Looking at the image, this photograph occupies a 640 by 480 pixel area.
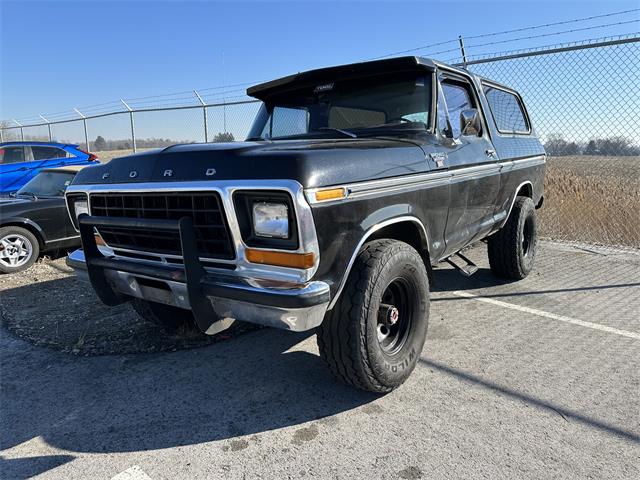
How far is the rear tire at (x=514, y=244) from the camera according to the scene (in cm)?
495

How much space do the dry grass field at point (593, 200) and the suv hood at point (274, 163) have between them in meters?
5.63

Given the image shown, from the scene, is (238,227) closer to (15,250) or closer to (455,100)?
(455,100)

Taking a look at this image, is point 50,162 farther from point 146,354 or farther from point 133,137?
point 146,354

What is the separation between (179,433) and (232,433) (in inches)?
11.5

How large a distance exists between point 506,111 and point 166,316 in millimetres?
4161

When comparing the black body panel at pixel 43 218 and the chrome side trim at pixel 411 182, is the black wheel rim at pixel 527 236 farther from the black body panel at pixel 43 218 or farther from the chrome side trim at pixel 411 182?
the black body panel at pixel 43 218

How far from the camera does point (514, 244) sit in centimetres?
496

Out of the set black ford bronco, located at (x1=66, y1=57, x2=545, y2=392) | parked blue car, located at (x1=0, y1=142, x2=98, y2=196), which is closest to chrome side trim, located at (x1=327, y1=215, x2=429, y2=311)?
black ford bronco, located at (x1=66, y1=57, x2=545, y2=392)

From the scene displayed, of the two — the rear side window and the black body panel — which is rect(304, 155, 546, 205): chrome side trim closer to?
the rear side window

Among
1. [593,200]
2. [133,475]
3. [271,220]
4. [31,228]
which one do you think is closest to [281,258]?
[271,220]

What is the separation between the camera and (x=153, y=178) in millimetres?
2637

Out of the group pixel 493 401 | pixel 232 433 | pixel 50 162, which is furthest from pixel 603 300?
pixel 50 162

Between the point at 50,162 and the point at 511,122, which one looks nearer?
the point at 511,122

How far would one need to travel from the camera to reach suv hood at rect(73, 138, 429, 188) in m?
2.25
